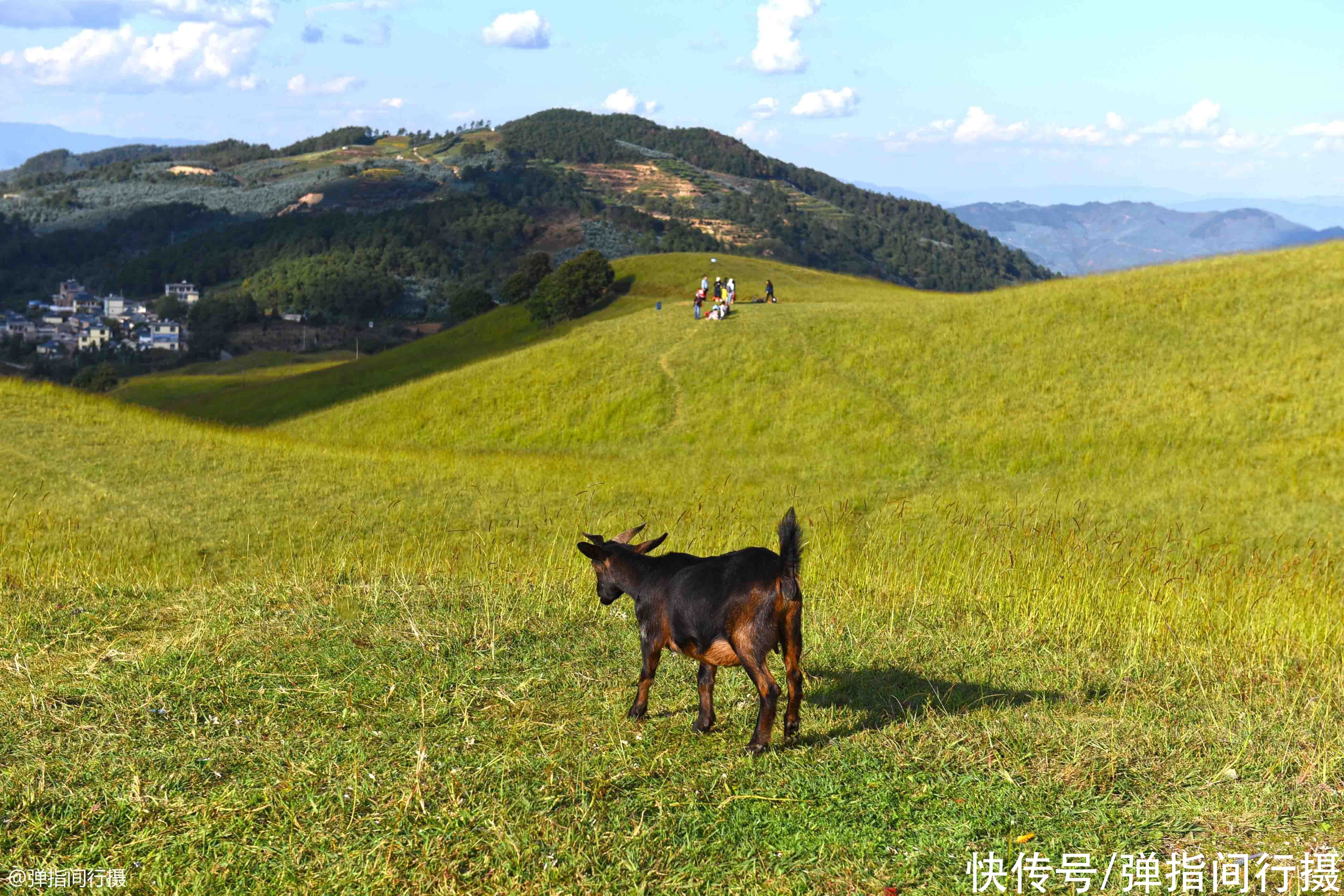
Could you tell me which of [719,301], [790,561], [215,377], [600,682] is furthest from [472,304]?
[790,561]

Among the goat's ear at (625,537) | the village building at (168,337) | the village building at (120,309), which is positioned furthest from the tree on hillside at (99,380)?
the goat's ear at (625,537)

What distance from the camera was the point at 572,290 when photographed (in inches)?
2432

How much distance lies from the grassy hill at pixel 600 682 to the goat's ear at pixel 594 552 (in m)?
0.98

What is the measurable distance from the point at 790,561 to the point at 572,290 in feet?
190

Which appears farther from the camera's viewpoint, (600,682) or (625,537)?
(600,682)

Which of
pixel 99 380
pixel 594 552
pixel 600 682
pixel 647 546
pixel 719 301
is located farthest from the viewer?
pixel 99 380

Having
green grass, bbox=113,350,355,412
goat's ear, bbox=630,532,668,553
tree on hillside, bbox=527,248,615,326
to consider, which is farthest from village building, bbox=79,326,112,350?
goat's ear, bbox=630,532,668,553

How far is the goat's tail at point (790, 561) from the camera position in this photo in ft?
16.8

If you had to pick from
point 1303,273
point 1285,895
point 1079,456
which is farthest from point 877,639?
point 1303,273

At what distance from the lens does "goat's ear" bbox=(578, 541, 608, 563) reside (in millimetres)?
5793

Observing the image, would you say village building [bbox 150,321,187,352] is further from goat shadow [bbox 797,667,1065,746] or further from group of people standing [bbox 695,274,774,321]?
goat shadow [bbox 797,667,1065,746]

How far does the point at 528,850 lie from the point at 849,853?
148 centimetres

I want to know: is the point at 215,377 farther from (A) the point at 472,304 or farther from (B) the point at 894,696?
(B) the point at 894,696

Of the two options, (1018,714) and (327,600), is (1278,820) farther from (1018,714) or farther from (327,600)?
(327,600)
